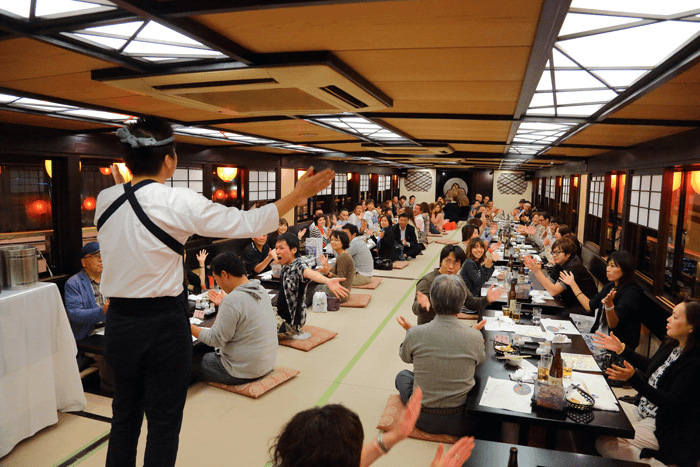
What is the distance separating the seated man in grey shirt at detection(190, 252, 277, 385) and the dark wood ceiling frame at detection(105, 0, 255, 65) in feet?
7.21

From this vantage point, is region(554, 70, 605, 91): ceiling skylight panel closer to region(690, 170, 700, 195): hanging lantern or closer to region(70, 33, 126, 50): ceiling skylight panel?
region(70, 33, 126, 50): ceiling skylight panel

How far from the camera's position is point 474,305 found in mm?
4824

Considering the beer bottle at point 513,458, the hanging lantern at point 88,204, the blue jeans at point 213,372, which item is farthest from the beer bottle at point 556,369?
the hanging lantern at point 88,204

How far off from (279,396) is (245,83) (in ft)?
9.24

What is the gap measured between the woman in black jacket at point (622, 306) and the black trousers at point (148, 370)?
3.67 m

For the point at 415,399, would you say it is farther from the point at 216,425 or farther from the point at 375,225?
the point at 375,225

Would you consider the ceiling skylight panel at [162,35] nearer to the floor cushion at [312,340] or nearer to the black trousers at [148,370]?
the black trousers at [148,370]

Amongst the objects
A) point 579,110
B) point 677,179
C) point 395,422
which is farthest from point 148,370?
point 677,179

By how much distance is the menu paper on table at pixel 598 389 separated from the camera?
262 centimetres

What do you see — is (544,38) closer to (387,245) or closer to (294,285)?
(294,285)

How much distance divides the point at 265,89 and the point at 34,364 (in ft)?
8.70

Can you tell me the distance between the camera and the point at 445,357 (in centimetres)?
298

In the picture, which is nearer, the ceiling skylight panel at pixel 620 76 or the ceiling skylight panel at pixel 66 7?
the ceiling skylight panel at pixel 66 7

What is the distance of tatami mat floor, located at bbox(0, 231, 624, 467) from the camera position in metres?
3.20
